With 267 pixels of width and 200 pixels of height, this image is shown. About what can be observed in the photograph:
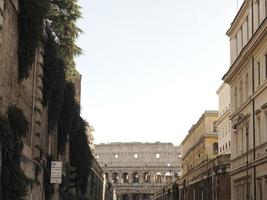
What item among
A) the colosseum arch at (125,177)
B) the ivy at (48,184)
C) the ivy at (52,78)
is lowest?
the ivy at (48,184)

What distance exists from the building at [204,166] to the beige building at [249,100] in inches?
143

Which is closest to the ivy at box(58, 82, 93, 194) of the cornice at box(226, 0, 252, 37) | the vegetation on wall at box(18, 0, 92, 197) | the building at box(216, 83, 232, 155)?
the vegetation on wall at box(18, 0, 92, 197)

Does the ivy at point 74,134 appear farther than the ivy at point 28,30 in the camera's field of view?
Yes

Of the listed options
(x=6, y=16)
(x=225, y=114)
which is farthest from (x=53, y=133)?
(x=225, y=114)

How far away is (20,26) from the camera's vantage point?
24.1 m

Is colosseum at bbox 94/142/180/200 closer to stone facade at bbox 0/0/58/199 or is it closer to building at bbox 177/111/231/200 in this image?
building at bbox 177/111/231/200

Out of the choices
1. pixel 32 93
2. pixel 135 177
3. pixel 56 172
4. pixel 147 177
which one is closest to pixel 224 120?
pixel 32 93

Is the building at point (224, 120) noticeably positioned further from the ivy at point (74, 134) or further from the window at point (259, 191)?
the window at point (259, 191)

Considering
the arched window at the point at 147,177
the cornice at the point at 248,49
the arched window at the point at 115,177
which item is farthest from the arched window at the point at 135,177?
the cornice at the point at 248,49

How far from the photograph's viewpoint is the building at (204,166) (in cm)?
5341

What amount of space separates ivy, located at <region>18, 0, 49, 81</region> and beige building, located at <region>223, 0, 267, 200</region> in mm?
15985

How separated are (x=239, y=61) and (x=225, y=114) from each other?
41.8 metres

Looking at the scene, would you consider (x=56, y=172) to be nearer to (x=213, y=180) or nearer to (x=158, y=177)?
(x=213, y=180)

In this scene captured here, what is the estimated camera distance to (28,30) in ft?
79.6
